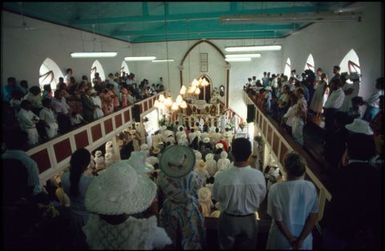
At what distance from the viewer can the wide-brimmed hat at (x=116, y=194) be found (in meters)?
2.00

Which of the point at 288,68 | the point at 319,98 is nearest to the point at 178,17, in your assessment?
the point at 319,98

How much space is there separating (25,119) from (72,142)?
5.40ft

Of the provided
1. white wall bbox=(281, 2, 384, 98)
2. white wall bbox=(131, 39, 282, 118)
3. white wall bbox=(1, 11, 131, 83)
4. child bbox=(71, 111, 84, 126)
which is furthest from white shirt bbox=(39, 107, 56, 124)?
white wall bbox=(131, 39, 282, 118)

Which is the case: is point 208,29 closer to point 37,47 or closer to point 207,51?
point 207,51

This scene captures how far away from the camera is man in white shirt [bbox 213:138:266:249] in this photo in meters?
2.65

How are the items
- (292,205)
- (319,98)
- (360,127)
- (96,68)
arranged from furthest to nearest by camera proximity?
(96,68), (319,98), (360,127), (292,205)

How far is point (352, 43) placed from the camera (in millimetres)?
7746

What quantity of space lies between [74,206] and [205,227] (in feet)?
5.60

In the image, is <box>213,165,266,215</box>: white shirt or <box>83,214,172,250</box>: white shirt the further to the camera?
<box>213,165,266,215</box>: white shirt

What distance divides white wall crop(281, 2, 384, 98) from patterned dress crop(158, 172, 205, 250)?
3.23 metres

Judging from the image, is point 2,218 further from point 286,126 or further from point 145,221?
point 286,126

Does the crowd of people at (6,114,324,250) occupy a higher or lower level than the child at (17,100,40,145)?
lower

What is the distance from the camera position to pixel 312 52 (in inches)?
452

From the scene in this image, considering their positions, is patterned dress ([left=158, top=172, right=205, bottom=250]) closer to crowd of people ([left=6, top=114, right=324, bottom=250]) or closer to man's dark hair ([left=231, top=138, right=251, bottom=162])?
crowd of people ([left=6, top=114, right=324, bottom=250])
